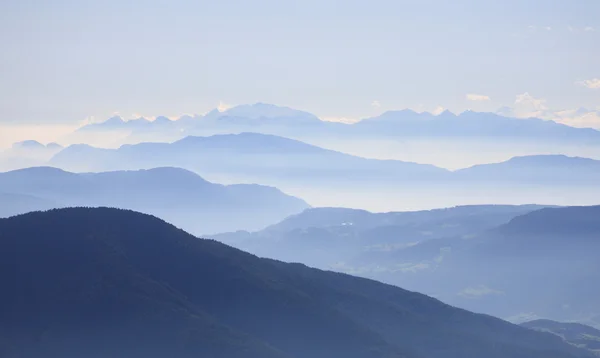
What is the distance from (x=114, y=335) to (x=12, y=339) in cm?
1784

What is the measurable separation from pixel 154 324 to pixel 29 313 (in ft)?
73.8

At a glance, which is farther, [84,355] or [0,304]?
[0,304]

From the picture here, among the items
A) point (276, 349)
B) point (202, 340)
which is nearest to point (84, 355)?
point (202, 340)

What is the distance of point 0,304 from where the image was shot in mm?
197375

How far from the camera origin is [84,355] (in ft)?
602

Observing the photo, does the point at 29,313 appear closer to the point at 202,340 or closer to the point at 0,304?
the point at 0,304

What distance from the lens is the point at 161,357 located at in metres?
189

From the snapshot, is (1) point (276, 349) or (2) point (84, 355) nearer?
(2) point (84, 355)

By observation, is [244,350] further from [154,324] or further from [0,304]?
[0,304]

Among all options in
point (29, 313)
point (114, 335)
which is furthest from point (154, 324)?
point (29, 313)

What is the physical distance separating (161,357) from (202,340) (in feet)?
30.0

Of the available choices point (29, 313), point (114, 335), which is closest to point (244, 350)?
point (114, 335)

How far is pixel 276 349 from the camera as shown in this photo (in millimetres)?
199875

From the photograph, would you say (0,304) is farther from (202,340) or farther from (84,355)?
(202,340)
